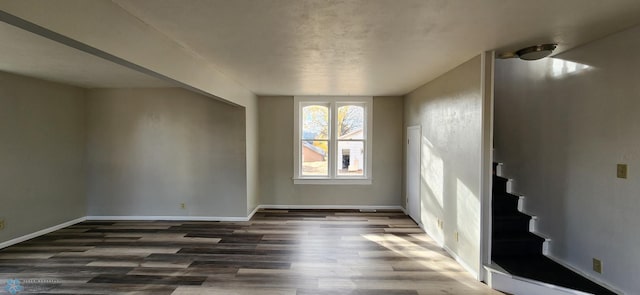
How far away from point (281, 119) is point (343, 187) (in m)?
1.93

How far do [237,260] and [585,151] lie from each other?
391 centimetres

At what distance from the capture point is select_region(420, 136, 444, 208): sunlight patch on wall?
3727 millimetres

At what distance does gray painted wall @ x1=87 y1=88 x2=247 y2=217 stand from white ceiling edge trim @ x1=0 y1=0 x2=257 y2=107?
2.07 m

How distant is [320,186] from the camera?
5.56 metres

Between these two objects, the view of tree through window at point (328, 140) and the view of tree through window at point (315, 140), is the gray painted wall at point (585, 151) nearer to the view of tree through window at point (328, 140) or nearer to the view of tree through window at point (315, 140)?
the view of tree through window at point (328, 140)

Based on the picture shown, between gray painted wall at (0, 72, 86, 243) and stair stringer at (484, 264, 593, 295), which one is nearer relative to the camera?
stair stringer at (484, 264, 593, 295)

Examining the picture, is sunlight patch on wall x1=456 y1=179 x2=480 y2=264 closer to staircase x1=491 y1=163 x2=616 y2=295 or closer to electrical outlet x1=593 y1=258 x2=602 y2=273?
staircase x1=491 y1=163 x2=616 y2=295

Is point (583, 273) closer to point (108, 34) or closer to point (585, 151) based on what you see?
point (585, 151)

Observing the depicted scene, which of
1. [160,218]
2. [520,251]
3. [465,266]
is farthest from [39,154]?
[520,251]

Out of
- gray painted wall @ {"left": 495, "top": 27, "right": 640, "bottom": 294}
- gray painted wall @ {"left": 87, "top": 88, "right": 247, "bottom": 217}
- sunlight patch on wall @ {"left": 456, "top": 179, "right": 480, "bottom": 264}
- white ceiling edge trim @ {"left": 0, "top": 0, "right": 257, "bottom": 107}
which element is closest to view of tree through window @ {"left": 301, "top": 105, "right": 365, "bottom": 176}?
gray painted wall @ {"left": 87, "top": 88, "right": 247, "bottom": 217}

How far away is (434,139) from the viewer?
3.91 m

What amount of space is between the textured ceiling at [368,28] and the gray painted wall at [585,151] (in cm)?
32

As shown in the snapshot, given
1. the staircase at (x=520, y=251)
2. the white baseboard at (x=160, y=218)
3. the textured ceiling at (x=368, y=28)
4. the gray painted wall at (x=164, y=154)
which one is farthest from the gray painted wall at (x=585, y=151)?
the white baseboard at (x=160, y=218)

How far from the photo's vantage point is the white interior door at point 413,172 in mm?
4609
